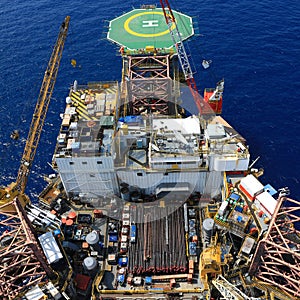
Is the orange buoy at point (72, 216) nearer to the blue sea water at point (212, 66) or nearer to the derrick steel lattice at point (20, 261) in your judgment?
the derrick steel lattice at point (20, 261)

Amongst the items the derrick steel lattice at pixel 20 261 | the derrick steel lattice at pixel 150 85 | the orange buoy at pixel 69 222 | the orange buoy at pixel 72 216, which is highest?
the derrick steel lattice at pixel 150 85

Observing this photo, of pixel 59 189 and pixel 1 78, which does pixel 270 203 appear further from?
pixel 1 78

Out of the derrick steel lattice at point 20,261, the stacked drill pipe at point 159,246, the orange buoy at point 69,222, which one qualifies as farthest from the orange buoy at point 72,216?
the stacked drill pipe at point 159,246

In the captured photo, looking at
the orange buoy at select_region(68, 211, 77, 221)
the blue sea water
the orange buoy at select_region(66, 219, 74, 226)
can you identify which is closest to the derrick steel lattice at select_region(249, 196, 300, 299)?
the blue sea water

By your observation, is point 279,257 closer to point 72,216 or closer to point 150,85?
point 72,216

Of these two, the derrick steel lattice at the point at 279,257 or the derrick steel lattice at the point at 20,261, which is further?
the derrick steel lattice at the point at 20,261

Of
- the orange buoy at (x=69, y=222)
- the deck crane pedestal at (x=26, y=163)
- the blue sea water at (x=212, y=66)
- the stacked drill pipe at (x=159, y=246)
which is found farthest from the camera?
the blue sea water at (x=212, y=66)

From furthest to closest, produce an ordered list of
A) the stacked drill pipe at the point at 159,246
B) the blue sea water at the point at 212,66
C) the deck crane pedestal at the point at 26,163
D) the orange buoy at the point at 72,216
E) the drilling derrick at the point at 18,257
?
the blue sea water at the point at 212,66 → the orange buoy at the point at 72,216 → the stacked drill pipe at the point at 159,246 → the deck crane pedestal at the point at 26,163 → the drilling derrick at the point at 18,257
